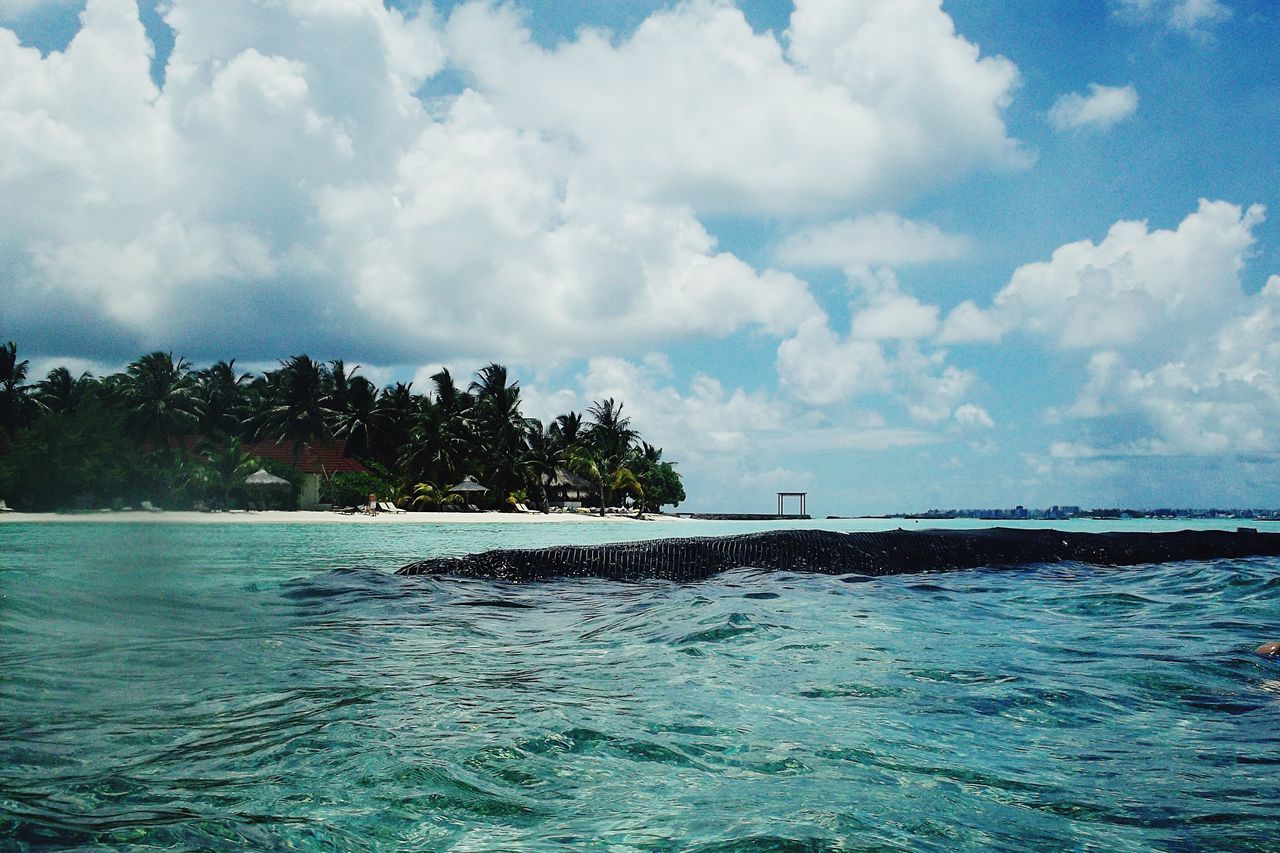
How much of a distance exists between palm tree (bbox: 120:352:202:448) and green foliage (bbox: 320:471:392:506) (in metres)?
34.6

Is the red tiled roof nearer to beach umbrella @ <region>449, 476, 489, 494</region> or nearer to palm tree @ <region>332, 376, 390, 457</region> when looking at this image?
palm tree @ <region>332, 376, 390, 457</region>

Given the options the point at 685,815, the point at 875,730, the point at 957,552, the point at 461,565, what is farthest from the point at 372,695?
the point at 957,552

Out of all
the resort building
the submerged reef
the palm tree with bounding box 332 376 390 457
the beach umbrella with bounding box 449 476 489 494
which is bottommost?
the submerged reef

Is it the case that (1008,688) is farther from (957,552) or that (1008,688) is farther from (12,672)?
(957,552)

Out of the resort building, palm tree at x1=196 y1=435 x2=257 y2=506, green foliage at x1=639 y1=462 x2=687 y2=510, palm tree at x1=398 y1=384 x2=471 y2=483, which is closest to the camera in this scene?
palm tree at x1=196 y1=435 x2=257 y2=506

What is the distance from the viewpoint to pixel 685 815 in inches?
97.0

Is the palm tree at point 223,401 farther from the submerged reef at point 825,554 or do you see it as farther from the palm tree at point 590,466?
the palm tree at point 590,466

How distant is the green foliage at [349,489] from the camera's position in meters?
37.8

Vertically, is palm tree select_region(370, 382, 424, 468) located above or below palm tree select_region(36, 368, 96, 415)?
above

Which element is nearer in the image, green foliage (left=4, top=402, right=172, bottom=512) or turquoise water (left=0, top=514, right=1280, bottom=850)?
turquoise water (left=0, top=514, right=1280, bottom=850)

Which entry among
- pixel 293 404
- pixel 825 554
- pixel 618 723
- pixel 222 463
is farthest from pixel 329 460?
pixel 618 723

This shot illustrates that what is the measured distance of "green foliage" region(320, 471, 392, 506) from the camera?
3784 centimetres

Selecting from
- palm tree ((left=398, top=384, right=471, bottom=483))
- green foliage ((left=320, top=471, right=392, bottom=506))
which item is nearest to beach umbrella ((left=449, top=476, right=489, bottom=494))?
palm tree ((left=398, top=384, right=471, bottom=483))

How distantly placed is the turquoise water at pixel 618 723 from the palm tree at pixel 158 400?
54cm
